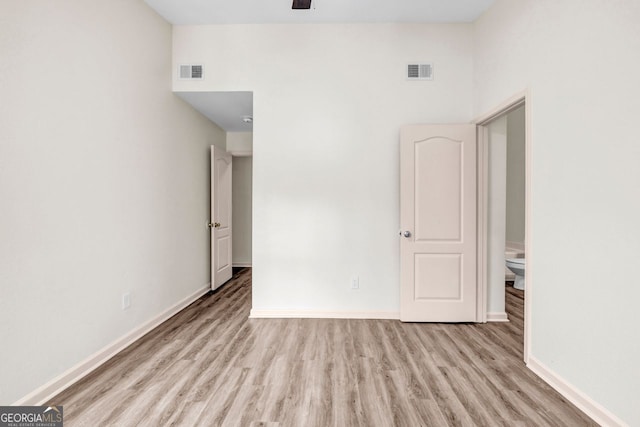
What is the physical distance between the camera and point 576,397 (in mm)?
1825

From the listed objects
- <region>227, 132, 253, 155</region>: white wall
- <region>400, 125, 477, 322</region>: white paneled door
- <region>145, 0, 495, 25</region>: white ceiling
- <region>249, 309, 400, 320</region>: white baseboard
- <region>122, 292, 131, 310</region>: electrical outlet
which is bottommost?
<region>249, 309, 400, 320</region>: white baseboard

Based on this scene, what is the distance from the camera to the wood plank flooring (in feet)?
5.60

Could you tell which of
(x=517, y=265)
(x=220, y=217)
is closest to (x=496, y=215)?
(x=517, y=265)

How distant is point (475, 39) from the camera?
10.4 ft

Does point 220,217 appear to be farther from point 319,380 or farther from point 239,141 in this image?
point 319,380

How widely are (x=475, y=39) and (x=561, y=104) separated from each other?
1.64 meters

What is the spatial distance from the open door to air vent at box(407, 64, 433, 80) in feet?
8.72

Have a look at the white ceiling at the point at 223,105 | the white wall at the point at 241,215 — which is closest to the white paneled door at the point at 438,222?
the white ceiling at the point at 223,105

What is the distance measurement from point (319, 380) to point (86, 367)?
1652mm

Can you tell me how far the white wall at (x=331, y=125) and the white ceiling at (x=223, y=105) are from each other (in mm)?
122

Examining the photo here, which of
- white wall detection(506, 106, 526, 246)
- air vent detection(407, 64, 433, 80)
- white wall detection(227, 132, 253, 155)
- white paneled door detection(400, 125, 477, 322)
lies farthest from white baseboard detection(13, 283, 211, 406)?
white wall detection(506, 106, 526, 246)

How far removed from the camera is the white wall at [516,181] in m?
5.04

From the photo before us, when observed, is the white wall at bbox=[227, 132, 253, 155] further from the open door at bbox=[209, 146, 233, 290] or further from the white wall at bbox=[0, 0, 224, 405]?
the white wall at bbox=[0, 0, 224, 405]

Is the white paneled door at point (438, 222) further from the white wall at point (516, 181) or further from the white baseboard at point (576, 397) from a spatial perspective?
the white wall at point (516, 181)
